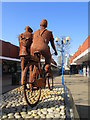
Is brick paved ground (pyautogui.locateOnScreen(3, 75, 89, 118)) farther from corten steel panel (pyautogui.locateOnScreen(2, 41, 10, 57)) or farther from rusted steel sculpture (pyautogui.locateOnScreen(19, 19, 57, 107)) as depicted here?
corten steel panel (pyautogui.locateOnScreen(2, 41, 10, 57))

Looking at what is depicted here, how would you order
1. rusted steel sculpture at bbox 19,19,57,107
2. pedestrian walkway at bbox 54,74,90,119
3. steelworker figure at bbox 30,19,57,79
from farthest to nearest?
pedestrian walkway at bbox 54,74,90,119
steelworker figure at bbox 30,19,57,79
rusted steel sculpture at bbox 19,19,57,107

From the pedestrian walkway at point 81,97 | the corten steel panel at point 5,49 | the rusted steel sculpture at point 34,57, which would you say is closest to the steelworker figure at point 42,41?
the rusted steel sculpture at point 34,57

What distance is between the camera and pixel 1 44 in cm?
2350

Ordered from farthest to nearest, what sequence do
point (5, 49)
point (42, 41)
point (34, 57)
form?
1. point (5, 49)
2. point (42, 41)
3. point (34, 57)

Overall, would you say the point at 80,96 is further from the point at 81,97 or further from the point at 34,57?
the point at 34,57

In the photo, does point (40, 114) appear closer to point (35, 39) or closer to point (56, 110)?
point (56, 110)

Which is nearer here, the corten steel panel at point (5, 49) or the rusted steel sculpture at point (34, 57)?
the rusted steel sculpture at point (34, 57)

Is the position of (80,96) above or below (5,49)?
below

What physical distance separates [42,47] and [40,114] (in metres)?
2.19

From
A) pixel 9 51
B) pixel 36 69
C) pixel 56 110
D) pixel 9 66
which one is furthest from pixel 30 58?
pixel 9 66

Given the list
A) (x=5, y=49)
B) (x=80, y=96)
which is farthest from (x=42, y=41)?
(x=5, y=49)

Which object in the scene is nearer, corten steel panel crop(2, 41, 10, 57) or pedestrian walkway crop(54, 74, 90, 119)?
pedestrian walkway crop(54, 74, 90, 119)

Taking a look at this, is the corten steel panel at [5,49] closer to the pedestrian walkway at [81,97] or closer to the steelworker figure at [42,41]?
the pedestrian walkway at [81,97]

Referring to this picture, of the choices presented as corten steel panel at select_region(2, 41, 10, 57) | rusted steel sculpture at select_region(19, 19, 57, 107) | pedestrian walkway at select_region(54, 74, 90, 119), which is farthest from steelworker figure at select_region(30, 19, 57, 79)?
corten steel panel at select_region(2, 41, 10, 57)
